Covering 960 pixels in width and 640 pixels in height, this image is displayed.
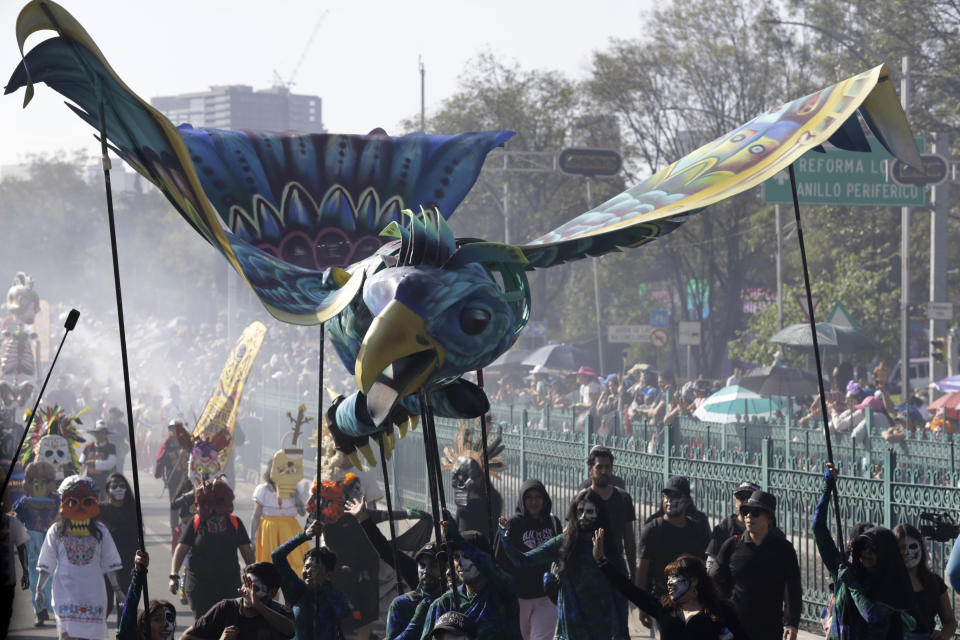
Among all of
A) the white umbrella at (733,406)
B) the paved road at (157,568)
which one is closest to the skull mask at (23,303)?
the paved road at (157,568)

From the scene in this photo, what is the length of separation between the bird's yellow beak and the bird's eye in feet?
0.43

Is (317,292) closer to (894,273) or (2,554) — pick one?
(2,554)

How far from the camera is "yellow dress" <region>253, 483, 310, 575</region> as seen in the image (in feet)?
39.7

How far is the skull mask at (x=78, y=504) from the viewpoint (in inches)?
402

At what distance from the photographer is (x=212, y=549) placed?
10031 millimetres

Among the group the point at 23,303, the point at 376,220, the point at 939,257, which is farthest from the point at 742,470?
the point at 23,303

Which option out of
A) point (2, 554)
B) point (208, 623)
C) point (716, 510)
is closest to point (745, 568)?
point (208, 623)

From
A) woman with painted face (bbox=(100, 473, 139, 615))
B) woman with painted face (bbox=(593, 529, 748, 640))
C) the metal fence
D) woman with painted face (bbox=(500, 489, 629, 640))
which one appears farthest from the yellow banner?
woman with painted face (bbox=(593, 529, 748, 640))

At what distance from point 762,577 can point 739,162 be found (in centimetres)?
223

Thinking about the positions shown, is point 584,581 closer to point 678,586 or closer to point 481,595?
point 481,595

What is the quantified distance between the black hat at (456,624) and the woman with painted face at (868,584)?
5.67ft

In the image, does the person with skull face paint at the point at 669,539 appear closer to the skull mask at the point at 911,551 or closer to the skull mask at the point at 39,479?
the skull mask at the point at 911,551

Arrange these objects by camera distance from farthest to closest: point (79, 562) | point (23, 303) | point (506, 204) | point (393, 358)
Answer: point (506, 204)
point (23, 303)
point (79, 562)
point (393, 358)

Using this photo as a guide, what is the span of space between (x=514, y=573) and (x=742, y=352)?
2887cm
